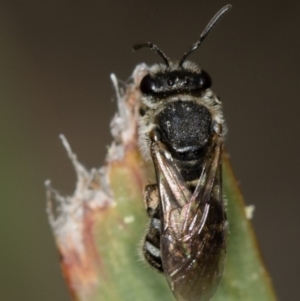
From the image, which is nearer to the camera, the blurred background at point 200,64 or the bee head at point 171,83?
the bee head at point 171,83

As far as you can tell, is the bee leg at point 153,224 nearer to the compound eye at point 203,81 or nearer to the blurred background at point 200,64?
the compound eye at point 203,81

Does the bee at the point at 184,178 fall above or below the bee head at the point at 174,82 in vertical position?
below

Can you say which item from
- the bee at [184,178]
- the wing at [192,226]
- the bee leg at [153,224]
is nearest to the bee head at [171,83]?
the bee at [184,178]

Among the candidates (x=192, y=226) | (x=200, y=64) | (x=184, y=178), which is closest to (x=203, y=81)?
(x=184, y=178)

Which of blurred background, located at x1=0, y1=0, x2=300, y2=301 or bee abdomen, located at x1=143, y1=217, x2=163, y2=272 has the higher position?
blurred background, located at x1=0, y1=0, x2=300, y2=301

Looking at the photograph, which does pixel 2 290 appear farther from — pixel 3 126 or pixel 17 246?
pixel 3 126

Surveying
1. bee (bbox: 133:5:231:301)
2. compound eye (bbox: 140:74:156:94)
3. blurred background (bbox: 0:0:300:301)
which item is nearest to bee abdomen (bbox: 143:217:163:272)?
bee (bbox: 133:5:231:301)

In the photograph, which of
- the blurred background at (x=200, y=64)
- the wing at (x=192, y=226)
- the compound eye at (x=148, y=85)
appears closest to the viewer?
the wing at (x=192, y=226)

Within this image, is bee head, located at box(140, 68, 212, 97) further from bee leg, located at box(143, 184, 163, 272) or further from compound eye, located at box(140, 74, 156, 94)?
bee leg, located at box(143, 184, 163, 272)
